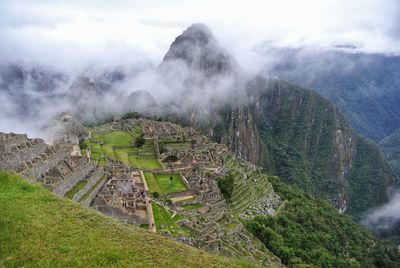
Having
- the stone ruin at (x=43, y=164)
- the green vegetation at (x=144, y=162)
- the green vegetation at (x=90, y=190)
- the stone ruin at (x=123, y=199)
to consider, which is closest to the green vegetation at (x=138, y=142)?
the green vegetation at (x=144, y=162)

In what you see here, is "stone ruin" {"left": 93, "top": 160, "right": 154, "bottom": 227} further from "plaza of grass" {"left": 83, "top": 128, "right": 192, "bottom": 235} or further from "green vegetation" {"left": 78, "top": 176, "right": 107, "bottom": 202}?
"plaza of grass" {"left": 83, "top": 128, "right": 192, "bottom": 235}

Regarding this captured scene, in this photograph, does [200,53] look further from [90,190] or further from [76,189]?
[76,189]

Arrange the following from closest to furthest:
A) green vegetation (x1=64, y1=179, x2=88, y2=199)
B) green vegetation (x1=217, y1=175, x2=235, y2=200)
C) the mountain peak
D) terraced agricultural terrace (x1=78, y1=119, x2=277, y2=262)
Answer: green vegetation (x1=64, y1=179, x2=88, y2=199) < terraced agricultural terrace (x1=78, y1=119, x2=277, y2=262) < green vegetation (x1=217, y1=175, x2=235, y2=200) < the mountain peak

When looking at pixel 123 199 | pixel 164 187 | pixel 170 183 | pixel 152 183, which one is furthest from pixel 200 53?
pixel 123 199

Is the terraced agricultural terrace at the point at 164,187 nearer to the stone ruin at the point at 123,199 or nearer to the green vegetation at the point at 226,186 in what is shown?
the stone ruin at the point at 123,199

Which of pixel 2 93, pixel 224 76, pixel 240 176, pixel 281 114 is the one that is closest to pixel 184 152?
pixel 240 176

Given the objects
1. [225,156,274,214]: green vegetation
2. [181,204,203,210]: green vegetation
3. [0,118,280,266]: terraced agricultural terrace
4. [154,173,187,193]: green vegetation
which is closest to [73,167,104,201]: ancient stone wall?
[0,118,280,266]: terraced agricultural terrace
